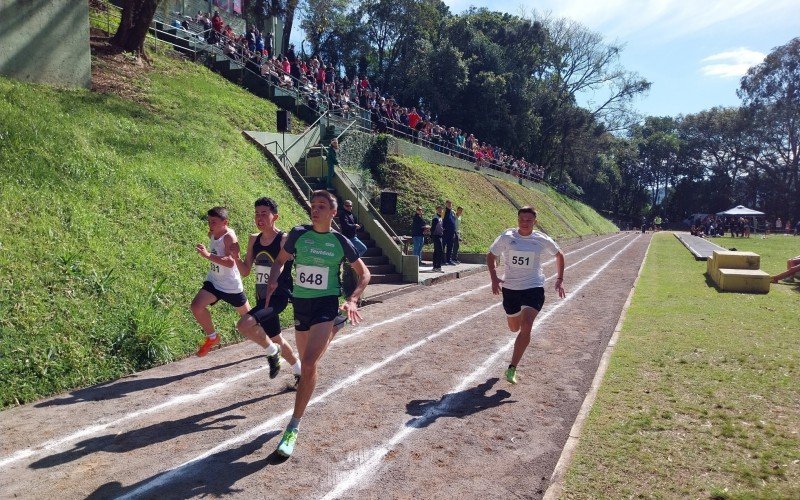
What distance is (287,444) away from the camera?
14.9 feet

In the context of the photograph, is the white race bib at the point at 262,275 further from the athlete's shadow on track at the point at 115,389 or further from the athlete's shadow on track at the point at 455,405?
the athlete's shadow on track at the point at 455,405

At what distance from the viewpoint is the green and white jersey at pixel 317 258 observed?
5.07m

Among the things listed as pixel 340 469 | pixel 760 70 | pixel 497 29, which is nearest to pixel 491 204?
pixel 340 469

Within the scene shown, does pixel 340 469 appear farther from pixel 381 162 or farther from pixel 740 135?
pixel 740 135

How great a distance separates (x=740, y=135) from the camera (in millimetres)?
80500

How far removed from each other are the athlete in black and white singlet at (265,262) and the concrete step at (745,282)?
1181 cm

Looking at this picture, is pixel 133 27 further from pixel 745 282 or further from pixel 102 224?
pixel 745 282

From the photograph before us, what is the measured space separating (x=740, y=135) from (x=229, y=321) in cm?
8951

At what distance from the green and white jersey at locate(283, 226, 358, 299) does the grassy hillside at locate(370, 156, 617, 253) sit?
15.9m

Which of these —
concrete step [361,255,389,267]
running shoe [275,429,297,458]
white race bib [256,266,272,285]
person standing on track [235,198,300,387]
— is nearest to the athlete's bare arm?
running shoe [275,429,297,458]

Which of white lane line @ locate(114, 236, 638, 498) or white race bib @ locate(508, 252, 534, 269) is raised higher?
white race bib @ locate(508, 252, 534, 269)

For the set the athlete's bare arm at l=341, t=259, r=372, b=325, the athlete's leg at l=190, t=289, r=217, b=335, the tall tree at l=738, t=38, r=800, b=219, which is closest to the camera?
the athlete's bare arm at l=341, t=259, r=372, b=325

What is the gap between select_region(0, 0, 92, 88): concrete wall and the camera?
12672mm

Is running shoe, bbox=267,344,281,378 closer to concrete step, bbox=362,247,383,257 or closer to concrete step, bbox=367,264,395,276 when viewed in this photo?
concrete step, bbox=367,264,395,276
